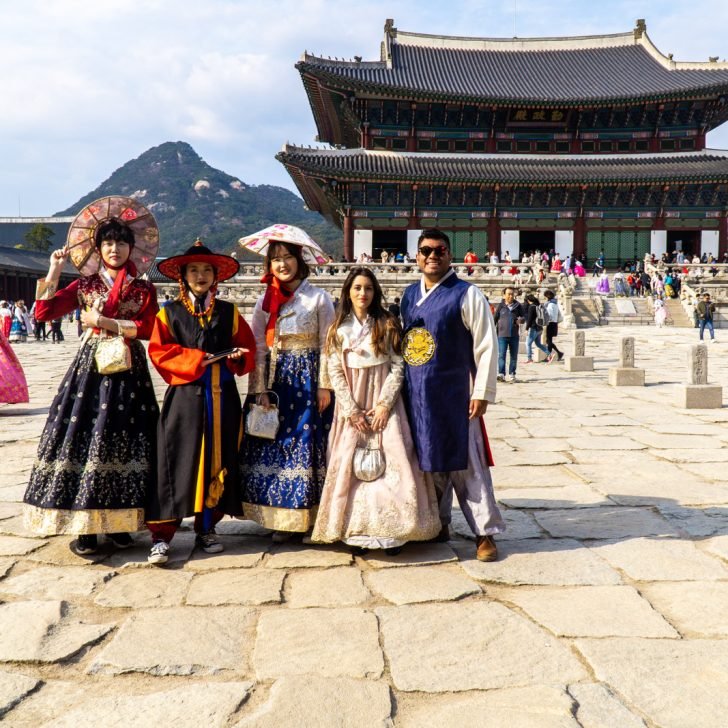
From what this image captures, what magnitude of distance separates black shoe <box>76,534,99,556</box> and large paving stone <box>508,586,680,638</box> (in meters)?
2.10

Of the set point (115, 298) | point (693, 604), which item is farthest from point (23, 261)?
point (693, 604)

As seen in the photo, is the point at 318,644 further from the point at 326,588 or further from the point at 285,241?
the point at 285,241

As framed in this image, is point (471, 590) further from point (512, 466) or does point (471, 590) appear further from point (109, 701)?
point (512, 466)

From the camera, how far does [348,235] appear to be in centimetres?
2777

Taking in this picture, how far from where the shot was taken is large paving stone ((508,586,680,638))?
2543mm

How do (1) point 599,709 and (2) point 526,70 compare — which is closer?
(1) point 599,709

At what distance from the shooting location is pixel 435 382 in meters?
3.33

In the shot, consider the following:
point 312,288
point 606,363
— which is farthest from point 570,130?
point 312,288

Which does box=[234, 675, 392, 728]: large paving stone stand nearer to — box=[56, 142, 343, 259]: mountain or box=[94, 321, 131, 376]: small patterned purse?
box=[94, 321, 131, 376]: small patterned purse

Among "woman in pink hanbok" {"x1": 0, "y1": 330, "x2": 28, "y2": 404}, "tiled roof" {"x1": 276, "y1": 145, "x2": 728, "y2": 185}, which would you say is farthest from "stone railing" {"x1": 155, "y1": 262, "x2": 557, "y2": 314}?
"woman in pink hanbok" {"x1": 0, "y1": 330, "x2": 28, "y2": 404}

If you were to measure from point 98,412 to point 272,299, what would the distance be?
1.07 m

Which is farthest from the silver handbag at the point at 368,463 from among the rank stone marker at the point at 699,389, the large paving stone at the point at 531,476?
the rank stone marker at the point at 699,389

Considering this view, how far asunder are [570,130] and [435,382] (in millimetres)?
29331

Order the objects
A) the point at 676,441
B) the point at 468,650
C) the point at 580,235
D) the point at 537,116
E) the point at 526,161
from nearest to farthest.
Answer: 1. the point at 468,650
2. the point at 676,441
3. the point at 580,235
4. the point at 526,161
5. the point at 537,116
